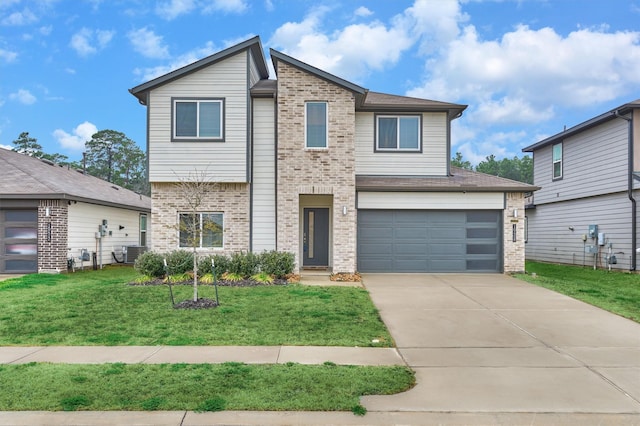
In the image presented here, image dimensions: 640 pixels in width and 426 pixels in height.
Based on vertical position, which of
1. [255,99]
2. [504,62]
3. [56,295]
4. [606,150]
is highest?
[504,62]

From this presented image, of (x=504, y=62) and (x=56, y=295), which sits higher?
(x=504, y=62)

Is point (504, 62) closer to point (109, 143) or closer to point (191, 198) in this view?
point (191, 198)

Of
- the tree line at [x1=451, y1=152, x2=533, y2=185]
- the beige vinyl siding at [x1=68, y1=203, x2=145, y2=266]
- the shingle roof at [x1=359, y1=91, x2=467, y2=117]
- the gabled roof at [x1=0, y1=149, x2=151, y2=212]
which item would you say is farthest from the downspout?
the tree line at [x1=451, y1=152, x2=533, y2=185]

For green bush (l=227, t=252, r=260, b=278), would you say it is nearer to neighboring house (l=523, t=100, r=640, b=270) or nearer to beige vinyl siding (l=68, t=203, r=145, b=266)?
beige vinyl siding (l=68, t=203, r=145, b=266)

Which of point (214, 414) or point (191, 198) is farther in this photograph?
point (191, 198)

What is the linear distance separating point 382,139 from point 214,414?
41.4 ft

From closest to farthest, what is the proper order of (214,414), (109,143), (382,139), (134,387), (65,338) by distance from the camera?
(214,414)
(134,387)
(65,338)
(382,139)
(109,143)

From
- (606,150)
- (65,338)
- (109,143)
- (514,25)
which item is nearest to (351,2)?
(514,25)

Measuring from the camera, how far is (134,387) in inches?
187

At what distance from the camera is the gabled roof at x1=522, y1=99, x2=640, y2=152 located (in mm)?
15117

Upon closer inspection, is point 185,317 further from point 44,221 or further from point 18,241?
point 18,241

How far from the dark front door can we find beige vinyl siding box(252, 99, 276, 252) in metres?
1.76

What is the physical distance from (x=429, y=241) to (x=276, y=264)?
545 cm

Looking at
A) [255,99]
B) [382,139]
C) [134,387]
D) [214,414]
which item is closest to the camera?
[214,414]
